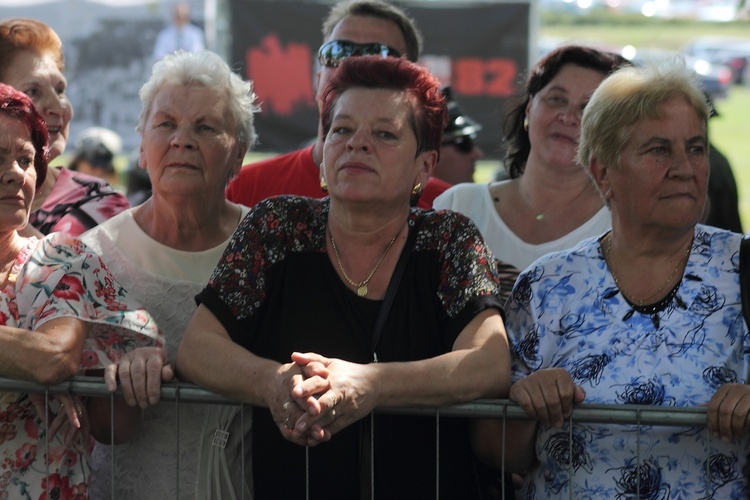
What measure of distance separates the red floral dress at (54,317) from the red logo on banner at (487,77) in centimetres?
667

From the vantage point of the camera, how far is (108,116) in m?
11.4

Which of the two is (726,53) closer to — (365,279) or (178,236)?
(178,236)

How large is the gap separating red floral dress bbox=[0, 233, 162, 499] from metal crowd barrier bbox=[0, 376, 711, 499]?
0.15 meters

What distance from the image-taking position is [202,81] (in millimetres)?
3967

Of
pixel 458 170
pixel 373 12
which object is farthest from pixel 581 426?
pixel 458 170

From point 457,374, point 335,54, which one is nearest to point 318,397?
point 457,374

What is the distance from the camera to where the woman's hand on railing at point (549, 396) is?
304 centimetres

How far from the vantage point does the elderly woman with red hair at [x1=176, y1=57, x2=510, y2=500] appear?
316 centimetres

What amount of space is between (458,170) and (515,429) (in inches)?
122

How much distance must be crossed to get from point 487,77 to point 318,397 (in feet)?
23.7

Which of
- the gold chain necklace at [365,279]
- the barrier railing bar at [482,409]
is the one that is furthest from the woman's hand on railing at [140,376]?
the gold chain necklace at [365,279]

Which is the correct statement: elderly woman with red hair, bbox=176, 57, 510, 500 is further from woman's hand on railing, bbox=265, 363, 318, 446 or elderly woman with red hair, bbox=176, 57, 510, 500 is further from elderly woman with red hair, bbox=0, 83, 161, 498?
elderly woman with red hair, bbox=0, 83, 161, 498

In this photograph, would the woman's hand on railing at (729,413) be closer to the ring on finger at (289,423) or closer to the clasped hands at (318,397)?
the clasped hands at (318,397)

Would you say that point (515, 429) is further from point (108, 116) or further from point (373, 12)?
point (108, 116)
